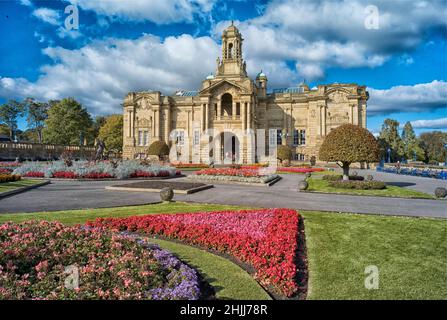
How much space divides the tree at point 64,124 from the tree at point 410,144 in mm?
80236

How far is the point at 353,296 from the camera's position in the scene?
4.98 m

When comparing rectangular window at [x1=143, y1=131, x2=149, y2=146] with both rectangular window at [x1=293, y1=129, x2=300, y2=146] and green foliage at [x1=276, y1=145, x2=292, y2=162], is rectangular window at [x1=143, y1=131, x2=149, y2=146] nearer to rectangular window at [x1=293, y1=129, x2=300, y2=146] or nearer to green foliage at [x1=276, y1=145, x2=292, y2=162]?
green foliage at [x1=276, y1=145, x2=292, y2=162]

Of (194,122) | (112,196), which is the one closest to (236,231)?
(112,196)

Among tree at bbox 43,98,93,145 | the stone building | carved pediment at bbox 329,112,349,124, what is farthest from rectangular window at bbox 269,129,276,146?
tree at bbox 43,98,93,145

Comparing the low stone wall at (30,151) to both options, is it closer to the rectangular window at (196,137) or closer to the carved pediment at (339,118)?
the rectangular window at (196,137)

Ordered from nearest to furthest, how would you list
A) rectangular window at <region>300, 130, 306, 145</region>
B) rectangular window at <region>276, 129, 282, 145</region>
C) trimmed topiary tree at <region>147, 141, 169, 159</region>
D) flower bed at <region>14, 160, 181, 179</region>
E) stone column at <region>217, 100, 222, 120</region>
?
flower bed at <region>14, 160, 181, 179</region> → trimmed topiary tree at <region>147, 141, 169, 159</region> → stone column at <region>217, 100, 222, 120</region> → rectangular window at <region>300, 130, 306, 145</region> → rectangular window at <region>276, 129, 282, 145</region>

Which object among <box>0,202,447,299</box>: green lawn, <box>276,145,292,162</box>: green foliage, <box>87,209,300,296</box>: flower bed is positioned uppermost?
<box>276,145,292,162</box>: green foliage

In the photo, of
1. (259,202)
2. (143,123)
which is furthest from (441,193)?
(143,123)

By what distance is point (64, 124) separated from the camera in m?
63.9

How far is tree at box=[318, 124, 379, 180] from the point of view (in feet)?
68.2

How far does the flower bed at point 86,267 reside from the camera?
4316 mm

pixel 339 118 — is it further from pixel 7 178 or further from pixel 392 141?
pixel 7 178

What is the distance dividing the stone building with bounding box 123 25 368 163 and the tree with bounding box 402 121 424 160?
30.9 meters
